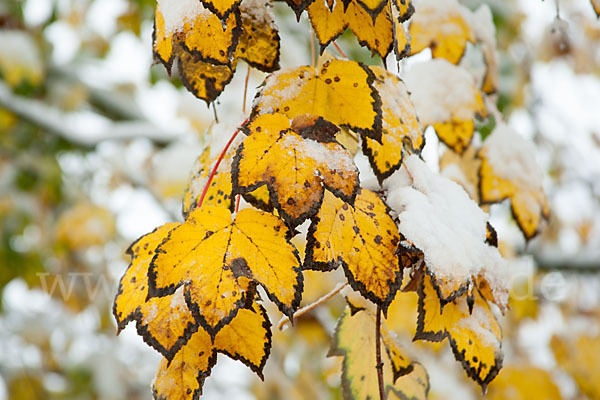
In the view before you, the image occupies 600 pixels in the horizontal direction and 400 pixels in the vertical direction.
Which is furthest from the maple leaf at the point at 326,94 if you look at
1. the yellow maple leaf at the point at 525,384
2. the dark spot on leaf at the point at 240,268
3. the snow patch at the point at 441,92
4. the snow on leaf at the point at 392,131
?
the yellow maple leaf at the point at 525,384

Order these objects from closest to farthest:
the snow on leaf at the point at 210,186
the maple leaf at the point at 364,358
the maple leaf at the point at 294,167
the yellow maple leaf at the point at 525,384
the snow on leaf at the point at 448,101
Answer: the maple leaf at the point at 294,167
the snow on leaf at the point at 210,186
the maple leaf at the point at 364,358
the snow on leaf at the point at 448,101
the yellow maple leaf at the point at 525,384

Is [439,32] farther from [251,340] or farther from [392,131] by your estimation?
[251,340]

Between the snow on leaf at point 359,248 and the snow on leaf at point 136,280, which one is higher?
the snow on leaf at point 136,280

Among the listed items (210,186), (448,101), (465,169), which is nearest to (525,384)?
(465,169)

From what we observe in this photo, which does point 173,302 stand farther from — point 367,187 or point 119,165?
point 119,165

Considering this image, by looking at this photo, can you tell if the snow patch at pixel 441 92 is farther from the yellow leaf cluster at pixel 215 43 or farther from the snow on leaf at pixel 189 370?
the snow on leaf at pixel 189 370

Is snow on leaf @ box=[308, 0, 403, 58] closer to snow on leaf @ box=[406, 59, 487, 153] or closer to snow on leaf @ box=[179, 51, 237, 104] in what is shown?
snow on leaf @ box=[179, 51, 237, 104]
